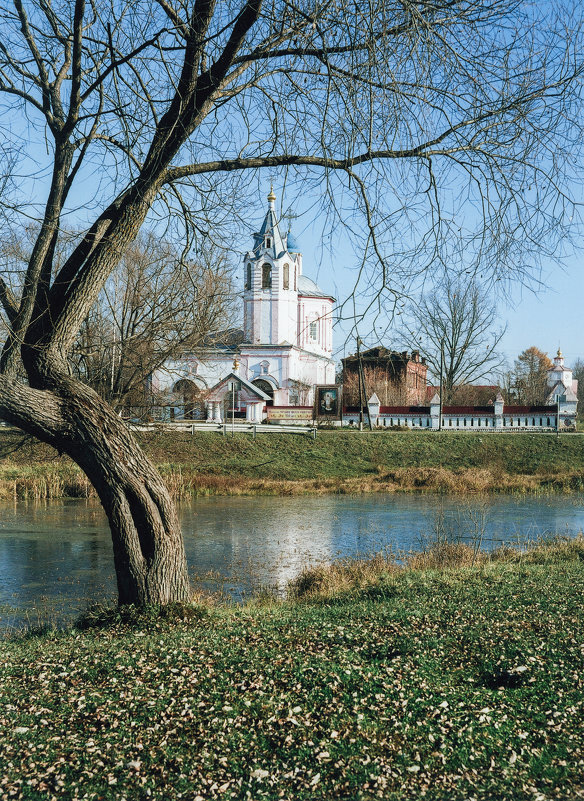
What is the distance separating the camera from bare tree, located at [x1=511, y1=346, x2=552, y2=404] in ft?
244

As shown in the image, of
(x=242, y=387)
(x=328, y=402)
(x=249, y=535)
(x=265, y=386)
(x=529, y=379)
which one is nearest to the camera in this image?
(x=249, y=535)

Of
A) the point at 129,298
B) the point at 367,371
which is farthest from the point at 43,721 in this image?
the point at 367,371

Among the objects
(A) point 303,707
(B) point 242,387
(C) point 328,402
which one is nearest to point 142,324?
(A) point 303,707

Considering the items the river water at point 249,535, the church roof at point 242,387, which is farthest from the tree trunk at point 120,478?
the church roof at point 242,387

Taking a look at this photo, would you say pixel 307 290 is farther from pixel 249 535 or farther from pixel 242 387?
pixel 249 535

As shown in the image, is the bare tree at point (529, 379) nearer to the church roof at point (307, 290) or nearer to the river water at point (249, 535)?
the church roof at point (307, 290)

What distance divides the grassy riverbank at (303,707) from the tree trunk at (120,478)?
0.49 m

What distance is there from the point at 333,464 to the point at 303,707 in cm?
3318

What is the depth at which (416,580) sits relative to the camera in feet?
36.2

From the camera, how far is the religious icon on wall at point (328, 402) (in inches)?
1926

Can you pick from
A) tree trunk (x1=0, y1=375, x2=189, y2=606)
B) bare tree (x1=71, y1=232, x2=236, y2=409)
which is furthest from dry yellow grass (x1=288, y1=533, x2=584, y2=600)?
bare tree (x1=71, y1=232, x2=236, y2=409)

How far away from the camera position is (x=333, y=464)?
38.4 metres

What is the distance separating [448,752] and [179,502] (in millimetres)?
23513

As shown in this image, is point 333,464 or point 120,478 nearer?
point 120,478
